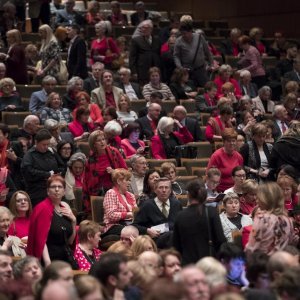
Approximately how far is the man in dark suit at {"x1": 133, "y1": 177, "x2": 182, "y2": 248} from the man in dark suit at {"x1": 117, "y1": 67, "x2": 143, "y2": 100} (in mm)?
4777

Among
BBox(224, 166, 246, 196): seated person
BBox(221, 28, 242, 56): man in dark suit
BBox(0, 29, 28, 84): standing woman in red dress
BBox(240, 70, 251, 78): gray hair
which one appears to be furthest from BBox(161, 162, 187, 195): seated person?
BBox(221, 28, 242, 56): man in dark suit

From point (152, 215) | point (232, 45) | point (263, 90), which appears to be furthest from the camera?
point (232, 45)

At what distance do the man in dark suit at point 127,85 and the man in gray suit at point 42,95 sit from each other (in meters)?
1.13

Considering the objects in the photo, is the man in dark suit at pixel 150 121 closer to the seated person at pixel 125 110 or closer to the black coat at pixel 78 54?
the seated person at pixel 125 110

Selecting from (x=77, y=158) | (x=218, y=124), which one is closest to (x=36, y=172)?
(x=77, y=158)

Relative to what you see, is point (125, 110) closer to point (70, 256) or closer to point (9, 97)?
point (9, 97)

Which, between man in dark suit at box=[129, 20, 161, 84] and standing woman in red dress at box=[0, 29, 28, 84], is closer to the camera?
standing woman in red dress at box=[0, 29, 28, 84]

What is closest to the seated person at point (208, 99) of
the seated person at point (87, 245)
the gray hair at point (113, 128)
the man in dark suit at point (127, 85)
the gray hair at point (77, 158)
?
the man in dark suit at point (127, 85)

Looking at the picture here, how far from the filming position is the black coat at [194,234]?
9.71 metres

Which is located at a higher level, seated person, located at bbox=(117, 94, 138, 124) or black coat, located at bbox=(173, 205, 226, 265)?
black coat, located at bbox=(173, 205, 226, 265)

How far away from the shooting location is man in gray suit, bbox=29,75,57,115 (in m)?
15.0

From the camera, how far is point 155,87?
16.2 metres

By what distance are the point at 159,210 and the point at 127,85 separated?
16.6 feet

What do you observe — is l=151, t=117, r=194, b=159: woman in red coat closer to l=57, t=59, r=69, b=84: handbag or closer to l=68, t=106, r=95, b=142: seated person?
l=68, t=106, r=95, b=142: seated person
